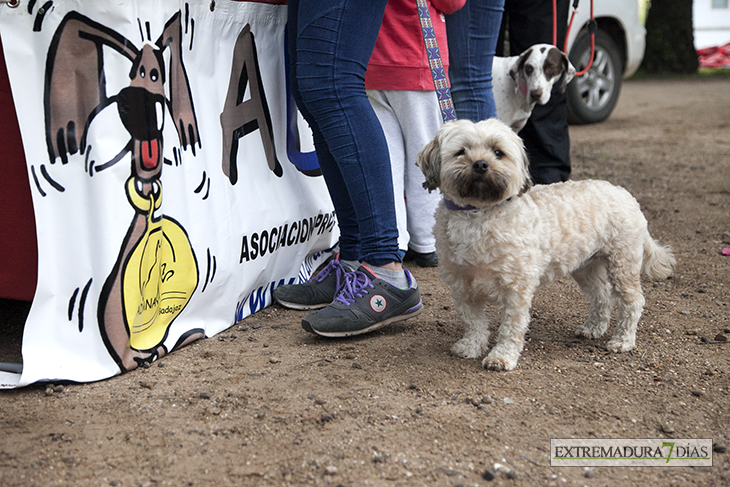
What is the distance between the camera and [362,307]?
2674 mm

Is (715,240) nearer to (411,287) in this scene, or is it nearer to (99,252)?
(411,287)

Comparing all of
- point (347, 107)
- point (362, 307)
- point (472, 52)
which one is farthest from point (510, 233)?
point (472, 52)

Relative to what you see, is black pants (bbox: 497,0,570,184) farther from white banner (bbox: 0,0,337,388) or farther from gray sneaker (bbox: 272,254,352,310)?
white banner (bbox: 0,0,337,388)

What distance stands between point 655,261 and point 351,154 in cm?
133

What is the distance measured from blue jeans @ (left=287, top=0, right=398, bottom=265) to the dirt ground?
498mm

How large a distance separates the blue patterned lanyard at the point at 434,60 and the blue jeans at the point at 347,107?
0.17m

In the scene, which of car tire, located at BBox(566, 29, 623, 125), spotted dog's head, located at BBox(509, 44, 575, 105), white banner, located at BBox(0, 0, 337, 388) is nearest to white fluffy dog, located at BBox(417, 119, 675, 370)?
white banner, located at BBox(0, 0, 337, 388)

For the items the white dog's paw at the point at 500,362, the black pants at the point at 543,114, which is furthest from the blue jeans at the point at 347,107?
the black pants at the point at 543,114

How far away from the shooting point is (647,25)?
17.4m

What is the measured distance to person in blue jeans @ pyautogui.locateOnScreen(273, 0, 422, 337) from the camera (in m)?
2.49

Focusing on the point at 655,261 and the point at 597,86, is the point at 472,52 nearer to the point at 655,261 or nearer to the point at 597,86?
the point at 655,261

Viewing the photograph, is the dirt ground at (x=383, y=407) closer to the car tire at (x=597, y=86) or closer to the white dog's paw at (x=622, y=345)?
the white dog's paw at (x=622, y=345)

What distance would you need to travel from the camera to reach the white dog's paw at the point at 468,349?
255 centimetres

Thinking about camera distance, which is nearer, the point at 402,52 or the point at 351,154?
the point at 351,154
